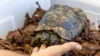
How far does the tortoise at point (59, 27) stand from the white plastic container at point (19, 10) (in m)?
0.22

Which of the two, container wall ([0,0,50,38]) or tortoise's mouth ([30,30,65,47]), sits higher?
container wall ([0,0,50,38])

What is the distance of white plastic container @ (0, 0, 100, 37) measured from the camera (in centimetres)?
112

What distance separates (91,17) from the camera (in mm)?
1219

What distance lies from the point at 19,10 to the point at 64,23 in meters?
0.37

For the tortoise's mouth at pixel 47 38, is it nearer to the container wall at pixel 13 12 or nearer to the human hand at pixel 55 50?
the human hand at pixel 55 50

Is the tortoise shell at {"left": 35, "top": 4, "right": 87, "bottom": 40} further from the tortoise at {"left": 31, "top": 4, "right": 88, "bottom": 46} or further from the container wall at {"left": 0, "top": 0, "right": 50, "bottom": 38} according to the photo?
the container wall at {"left": 0, "top": 0, "right": 50, "bottom": 38}

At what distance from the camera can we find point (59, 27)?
0.91 m

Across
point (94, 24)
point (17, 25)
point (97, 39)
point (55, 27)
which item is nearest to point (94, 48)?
point (97, 39)

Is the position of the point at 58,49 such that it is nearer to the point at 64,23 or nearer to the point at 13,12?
the point at 64,23

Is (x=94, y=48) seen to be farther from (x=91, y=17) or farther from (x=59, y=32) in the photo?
(x=91, y=17)

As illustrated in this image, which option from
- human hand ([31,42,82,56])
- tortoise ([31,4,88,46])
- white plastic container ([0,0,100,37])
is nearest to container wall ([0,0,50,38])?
white plastic container ([0,0,100,37])

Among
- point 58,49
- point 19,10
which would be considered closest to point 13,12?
point 19,10

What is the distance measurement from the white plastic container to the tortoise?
0.22 metres

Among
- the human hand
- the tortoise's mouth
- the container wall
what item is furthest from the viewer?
the container wall
